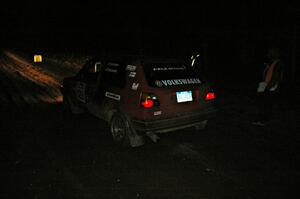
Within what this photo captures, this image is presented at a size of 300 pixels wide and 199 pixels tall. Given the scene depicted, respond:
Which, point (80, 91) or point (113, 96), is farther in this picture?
point (80, 91)

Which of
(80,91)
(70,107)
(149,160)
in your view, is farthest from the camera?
(70,107)

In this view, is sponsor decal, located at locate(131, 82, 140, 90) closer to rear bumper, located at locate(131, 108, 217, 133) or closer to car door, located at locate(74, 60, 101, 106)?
rear bumper, located at locate(131, 108, 217, 133)

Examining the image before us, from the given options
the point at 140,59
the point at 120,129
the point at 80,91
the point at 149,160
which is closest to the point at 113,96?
the point at 120,129

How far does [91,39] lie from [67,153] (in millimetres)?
37693

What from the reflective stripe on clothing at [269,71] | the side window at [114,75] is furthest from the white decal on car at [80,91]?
the reflective stripe on clothing at [269,71]

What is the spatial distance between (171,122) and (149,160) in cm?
79

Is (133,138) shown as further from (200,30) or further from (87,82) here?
(200,30)

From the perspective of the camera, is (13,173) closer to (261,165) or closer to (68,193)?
(68,193)

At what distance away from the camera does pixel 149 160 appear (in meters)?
5.09

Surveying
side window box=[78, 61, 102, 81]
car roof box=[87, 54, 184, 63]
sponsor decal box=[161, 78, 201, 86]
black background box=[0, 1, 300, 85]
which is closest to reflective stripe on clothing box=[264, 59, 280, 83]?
sponsor decal box=[161, 78, 201, 86]

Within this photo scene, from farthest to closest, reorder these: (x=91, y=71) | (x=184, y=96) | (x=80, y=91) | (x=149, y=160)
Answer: (x=80, y=91) < (x=91, y=71) < (x=184, y=96) < (x=149, y=160)

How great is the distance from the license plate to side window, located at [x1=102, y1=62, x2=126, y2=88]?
3.37 ft

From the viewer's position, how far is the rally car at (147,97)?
5.20 metres

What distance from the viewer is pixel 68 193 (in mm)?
4031
